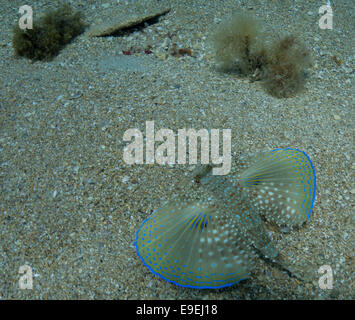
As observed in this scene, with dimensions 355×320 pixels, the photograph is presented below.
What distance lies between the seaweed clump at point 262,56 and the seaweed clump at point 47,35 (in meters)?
2.90

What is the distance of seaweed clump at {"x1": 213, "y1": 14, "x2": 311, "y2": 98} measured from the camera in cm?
420

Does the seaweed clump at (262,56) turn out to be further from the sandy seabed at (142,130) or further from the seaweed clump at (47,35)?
the seaweed clump at (47,35)

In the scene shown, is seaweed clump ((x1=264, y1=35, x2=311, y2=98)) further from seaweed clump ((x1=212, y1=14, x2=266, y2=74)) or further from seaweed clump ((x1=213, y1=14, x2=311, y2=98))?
seaweed clump ((x1=212, y1=14, x2=266, y2=74))

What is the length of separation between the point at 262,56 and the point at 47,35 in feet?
12.7

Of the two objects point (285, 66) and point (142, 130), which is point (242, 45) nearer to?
point (285, 66)

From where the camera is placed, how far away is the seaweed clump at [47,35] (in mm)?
5094

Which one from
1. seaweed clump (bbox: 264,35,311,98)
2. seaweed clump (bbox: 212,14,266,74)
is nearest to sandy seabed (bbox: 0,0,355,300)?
seaweed clump (bbox: 264,35,311,98)

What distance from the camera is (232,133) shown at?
3746 mm

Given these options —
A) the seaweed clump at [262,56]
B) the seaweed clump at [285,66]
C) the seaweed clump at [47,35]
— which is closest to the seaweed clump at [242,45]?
the seaweed clump at [262,56]

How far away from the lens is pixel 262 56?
4.37 metres

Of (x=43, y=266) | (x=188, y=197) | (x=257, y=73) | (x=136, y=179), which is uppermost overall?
(x=257, y=73)
